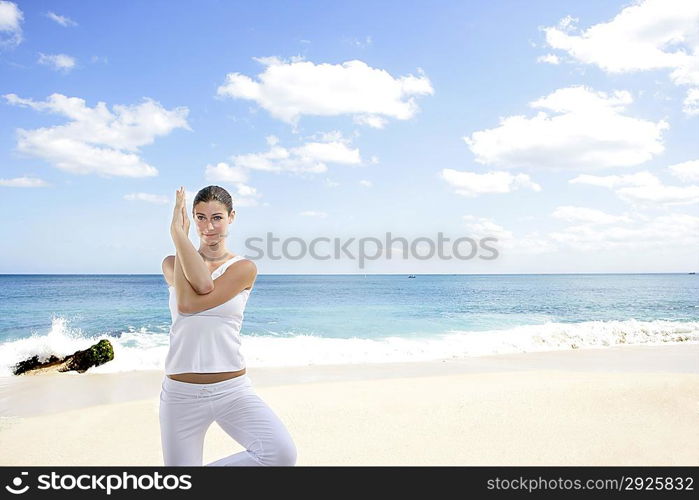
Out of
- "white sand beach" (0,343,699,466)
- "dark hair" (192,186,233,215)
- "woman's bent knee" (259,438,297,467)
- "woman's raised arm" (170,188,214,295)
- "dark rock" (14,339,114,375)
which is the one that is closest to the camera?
"woman's raised arm" (170,188,214,295)

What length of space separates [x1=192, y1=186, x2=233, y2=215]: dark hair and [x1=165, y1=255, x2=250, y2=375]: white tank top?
50cm

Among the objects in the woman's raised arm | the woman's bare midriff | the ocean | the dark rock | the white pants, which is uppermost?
the woman's raised arm

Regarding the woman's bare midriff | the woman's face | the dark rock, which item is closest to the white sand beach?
the dark rock

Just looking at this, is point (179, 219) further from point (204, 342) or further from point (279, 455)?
point (279, 455)

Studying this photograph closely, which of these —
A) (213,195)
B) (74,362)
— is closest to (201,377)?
(213,195)

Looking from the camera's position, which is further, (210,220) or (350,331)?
(350,331)

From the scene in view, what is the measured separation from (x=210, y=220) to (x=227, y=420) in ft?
3.31

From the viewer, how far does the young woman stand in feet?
8.30

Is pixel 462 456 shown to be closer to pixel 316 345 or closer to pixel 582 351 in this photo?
pixel 582 351

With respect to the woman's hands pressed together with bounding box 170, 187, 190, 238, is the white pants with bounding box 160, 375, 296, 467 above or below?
below

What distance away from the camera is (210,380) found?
260cm

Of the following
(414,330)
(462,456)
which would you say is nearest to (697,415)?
(462,456)

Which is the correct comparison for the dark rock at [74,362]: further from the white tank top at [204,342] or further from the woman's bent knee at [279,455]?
the woman's bent knee at [279,455]

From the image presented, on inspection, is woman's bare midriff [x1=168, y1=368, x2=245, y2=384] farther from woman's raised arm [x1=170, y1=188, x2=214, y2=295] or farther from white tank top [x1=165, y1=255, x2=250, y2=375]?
woman's raised arm [x1=170, y1=188, x2=214, y2=295]
